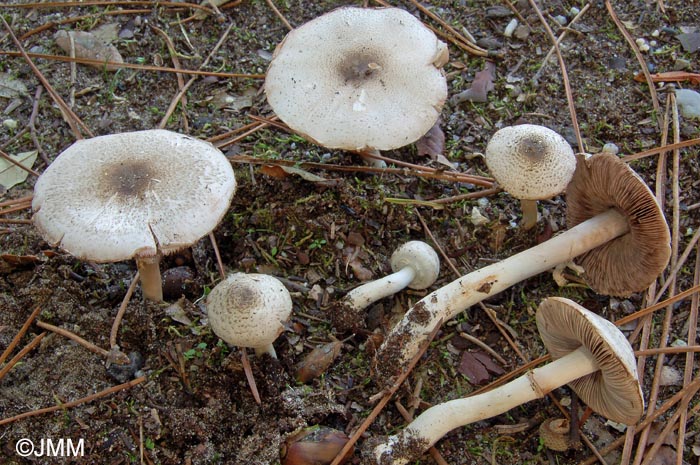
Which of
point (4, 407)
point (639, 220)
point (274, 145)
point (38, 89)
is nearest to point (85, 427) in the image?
point (4, 407)

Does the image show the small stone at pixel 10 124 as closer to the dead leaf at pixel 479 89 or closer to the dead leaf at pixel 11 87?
the dead leaf at pixel 11 87

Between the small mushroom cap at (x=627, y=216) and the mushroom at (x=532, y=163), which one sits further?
the mushroom at (x=532, y=163)

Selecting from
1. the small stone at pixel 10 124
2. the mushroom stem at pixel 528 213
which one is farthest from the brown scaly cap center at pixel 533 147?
the small stone at pixel 10 124

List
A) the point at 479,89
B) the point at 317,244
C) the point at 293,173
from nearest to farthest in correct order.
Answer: the point at 317,244 → the point at 293,173 → the point at 479,89

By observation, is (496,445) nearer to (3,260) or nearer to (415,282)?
(415,282)

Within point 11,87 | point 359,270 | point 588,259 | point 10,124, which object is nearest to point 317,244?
point 359,270

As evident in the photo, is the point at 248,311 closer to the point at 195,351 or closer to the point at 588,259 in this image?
the point at 195,351
